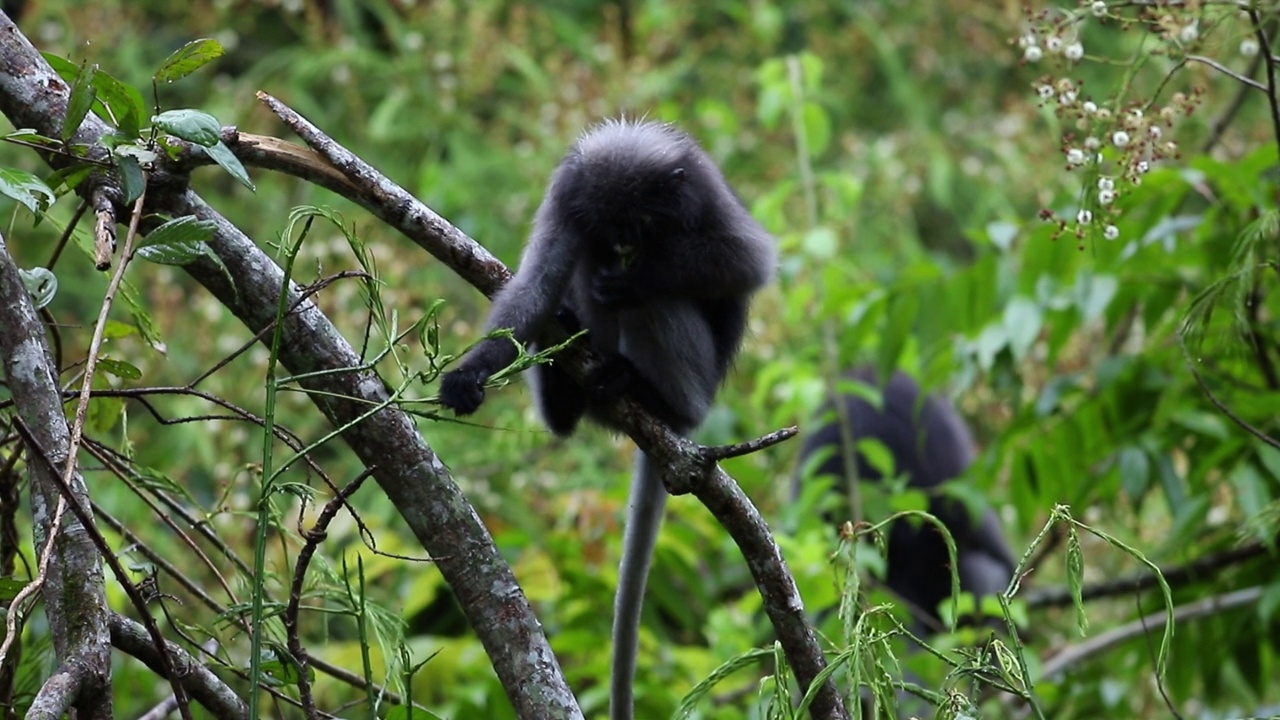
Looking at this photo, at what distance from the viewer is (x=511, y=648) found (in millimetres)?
2461

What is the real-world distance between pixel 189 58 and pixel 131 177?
10.7 inches

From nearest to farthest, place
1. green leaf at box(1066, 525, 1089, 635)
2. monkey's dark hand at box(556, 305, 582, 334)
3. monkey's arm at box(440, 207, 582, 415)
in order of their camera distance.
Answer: green leaf at box(1066, 525, 1089, 635) → monkey's arm at box(440, 207, 582, 415) → monkey's dark hand at box(556, 305, 582, 334)

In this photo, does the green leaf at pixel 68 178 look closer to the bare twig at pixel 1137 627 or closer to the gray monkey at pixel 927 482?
the bare twig at pixel 1137 627

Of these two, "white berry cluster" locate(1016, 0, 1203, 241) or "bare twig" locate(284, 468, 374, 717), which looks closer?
"bare twig" locate(284, 468, 374, 717)

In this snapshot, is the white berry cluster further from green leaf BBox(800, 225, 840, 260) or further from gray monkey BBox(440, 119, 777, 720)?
green leaf BBox(800, 225, 840, 260)

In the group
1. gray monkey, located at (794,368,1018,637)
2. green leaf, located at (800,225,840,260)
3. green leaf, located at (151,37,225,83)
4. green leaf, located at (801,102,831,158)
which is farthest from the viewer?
gray monkey, located at (794,368,1018,637)

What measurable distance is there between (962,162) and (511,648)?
23.7 feet

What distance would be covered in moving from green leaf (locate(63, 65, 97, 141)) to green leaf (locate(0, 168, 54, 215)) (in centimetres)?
11

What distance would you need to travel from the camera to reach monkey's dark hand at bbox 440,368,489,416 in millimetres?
2863

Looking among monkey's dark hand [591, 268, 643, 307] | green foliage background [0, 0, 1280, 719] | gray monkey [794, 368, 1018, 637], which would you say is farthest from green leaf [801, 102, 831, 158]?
monkey's dark hand [591, 268, 643, 307]

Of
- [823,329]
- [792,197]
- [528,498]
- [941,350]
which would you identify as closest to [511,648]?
A: [941,350]

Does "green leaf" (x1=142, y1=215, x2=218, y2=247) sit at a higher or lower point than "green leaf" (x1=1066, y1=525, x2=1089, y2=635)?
higher

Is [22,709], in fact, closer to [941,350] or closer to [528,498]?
[941,350]

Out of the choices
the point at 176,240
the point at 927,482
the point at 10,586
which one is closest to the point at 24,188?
the point at 176,240
